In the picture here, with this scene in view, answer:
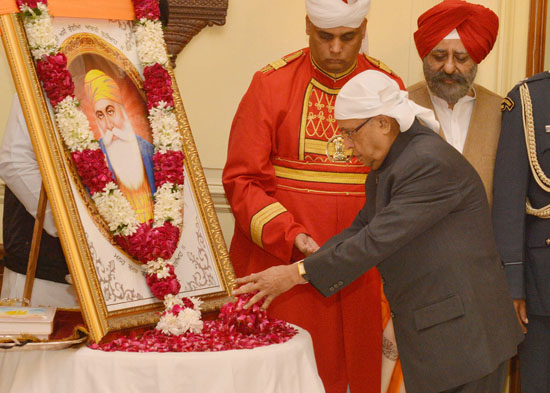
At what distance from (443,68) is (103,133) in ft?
5.87

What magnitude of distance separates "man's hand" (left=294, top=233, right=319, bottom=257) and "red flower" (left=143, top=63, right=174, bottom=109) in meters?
0.78

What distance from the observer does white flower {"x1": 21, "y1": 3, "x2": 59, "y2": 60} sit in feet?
8.54

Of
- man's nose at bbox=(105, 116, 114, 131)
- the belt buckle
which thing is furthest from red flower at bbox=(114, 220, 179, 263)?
the belt buckle

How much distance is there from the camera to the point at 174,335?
8.48ft

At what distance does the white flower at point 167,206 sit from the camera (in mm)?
2770

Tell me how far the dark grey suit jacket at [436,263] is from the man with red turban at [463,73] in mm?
902

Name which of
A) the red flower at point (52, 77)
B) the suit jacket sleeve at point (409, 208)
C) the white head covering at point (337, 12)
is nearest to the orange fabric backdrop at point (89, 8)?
the red flower at point (52, 77)

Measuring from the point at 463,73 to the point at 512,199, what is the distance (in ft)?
2.25

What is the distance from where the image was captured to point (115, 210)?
2.61 metres

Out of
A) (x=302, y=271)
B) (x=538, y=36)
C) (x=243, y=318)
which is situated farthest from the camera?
(x=538, y=36)

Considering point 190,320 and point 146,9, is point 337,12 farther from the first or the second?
point 190,320

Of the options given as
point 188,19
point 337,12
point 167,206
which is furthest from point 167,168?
point 188,19

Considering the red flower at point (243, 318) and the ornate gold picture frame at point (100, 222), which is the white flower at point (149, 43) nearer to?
the ornate gold picture frame at point (100, 222)

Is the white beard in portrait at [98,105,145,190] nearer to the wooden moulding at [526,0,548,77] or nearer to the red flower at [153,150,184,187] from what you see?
the red flower at [153,150,184,187]
